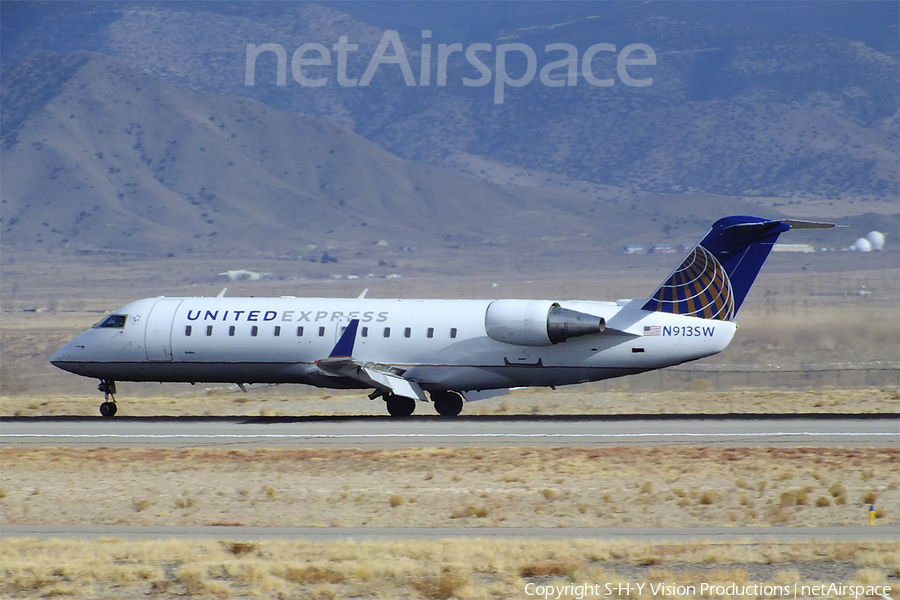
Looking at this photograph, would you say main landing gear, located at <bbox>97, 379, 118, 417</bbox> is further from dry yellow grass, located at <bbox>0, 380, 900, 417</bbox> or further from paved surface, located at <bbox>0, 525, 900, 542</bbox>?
paved surface, located at <bbox>0, 525, 900, 542</bbox>

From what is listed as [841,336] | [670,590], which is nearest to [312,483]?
[670,590]

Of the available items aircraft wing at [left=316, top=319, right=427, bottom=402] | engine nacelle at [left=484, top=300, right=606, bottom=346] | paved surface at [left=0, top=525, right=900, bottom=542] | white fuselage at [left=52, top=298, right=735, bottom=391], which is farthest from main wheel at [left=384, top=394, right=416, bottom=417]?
paved surface at [left=0, top=525, right=900, bottom=542]

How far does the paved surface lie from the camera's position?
67.8 ft

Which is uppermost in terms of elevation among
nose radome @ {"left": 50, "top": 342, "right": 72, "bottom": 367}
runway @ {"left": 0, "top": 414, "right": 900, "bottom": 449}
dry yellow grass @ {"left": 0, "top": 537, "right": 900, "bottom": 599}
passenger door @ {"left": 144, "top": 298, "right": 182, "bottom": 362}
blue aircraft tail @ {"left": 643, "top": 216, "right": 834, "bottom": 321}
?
blue aircraft tail @ {"left": 643, "top": 216, "right": 834, "bottom": 321}

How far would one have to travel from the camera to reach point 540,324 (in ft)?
120

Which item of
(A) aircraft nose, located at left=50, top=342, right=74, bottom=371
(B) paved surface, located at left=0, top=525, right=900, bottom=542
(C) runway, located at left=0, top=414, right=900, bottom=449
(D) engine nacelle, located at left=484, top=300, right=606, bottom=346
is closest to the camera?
(B) paved surface, located at left=0, top=525, right=900, bottom=542

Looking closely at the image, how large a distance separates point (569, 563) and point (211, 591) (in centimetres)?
504

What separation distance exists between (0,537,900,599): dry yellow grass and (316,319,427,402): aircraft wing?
16.6 meters

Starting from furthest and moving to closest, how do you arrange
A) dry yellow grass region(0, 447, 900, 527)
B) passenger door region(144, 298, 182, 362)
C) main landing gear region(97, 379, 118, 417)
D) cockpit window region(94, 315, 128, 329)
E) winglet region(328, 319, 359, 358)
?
cockpit window region(94, 315, 128, 329), main landing gear region(97, 379, 118, 417), passenger door region(144, 298, 182, 362), winglet region(328, 319, 359, 358), dry yellow grass region(0, 447, 900, 527)

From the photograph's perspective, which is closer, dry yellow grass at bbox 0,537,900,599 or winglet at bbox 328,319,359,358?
dry yellow grass at bbox 0,537,900,599

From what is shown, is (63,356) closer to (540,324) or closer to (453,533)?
(540,324)

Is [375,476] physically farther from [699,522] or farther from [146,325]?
[146,325]

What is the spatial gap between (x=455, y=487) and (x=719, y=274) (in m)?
13.0

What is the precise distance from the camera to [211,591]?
59.0 feet
